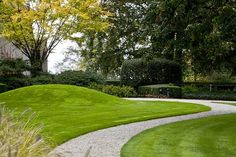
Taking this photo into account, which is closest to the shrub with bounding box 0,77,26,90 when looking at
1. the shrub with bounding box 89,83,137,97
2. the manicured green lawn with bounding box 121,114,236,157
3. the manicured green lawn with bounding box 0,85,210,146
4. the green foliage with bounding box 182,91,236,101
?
the shrub with bounding box 89,83,137,97

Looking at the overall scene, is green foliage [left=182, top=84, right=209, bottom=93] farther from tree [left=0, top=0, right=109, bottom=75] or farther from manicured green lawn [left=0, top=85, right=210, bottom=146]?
manicured green lawn [left=0, top=85, right=210, bottom=146]

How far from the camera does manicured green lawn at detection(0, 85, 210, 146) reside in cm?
1076

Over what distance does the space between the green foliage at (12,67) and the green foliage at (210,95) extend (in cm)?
901

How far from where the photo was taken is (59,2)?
80.8 ft

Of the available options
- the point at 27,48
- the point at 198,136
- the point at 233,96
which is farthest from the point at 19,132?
the point at 27,48

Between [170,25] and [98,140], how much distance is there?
14.2 feet

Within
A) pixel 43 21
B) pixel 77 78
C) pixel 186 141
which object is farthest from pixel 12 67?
pixel 186 141

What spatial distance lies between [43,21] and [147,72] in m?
6.71

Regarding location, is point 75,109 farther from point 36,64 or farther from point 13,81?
point 36,64

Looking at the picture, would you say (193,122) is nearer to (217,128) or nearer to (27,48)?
(217,128)

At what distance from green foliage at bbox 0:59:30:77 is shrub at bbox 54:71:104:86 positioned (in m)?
1.96

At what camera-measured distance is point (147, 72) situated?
26594mm

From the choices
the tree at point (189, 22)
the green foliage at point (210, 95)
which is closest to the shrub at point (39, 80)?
the green foliage at point (210, 95)

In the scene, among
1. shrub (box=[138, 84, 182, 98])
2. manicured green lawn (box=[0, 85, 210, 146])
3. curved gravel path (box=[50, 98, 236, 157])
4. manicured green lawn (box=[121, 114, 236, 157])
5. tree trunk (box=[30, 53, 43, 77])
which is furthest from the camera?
tree trunk (box=[30, 53, 43, 77])
